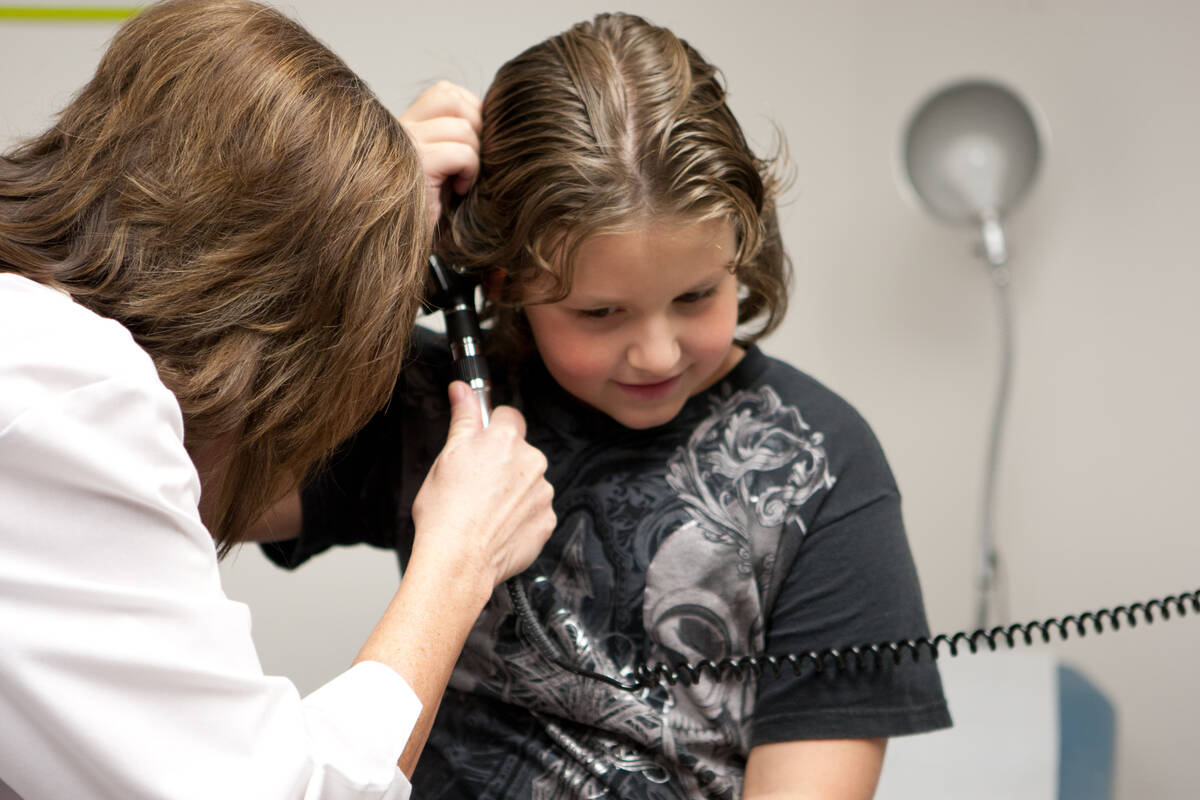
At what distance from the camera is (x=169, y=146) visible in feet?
2.38

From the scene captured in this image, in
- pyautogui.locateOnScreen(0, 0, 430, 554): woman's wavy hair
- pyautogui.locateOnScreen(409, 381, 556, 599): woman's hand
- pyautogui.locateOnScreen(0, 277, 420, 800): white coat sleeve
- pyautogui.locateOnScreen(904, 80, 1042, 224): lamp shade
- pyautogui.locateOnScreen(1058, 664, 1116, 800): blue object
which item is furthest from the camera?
pyautogui.locateOnScreen(904, 80, 1042, 224): lamp shade

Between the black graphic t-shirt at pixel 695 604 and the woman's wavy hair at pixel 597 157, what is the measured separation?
0.17 meters

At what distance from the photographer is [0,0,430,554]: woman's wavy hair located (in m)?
0.72

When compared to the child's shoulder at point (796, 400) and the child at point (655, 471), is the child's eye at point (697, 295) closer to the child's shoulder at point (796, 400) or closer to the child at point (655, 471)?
the child at point (655, 471)

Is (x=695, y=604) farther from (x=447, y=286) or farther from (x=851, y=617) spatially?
(x=447, y=286)

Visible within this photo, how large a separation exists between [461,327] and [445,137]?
173mm

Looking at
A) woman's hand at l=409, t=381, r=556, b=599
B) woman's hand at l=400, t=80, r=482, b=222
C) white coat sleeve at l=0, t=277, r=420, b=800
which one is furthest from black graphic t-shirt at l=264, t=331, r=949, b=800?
white coat sleeve at l=0, t=277, r=420, b=800

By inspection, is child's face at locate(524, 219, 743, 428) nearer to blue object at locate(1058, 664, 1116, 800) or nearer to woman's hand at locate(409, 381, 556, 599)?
woman's hand at locate(409, 381, 556, 599)

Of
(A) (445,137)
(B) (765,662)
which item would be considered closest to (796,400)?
(B) (765,662)

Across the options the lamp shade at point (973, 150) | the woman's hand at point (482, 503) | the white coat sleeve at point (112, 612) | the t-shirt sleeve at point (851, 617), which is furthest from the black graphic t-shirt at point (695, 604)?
the lamp shade at point (973, 150)

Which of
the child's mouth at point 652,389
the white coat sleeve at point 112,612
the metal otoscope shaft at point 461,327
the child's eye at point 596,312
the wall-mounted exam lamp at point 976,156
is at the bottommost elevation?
the white coat sleeve at point 112,612

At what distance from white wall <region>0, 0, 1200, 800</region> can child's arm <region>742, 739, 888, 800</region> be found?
108 cm

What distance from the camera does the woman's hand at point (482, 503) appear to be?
875 millimetres

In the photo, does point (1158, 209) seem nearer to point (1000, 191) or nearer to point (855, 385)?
point (1000, 191)
